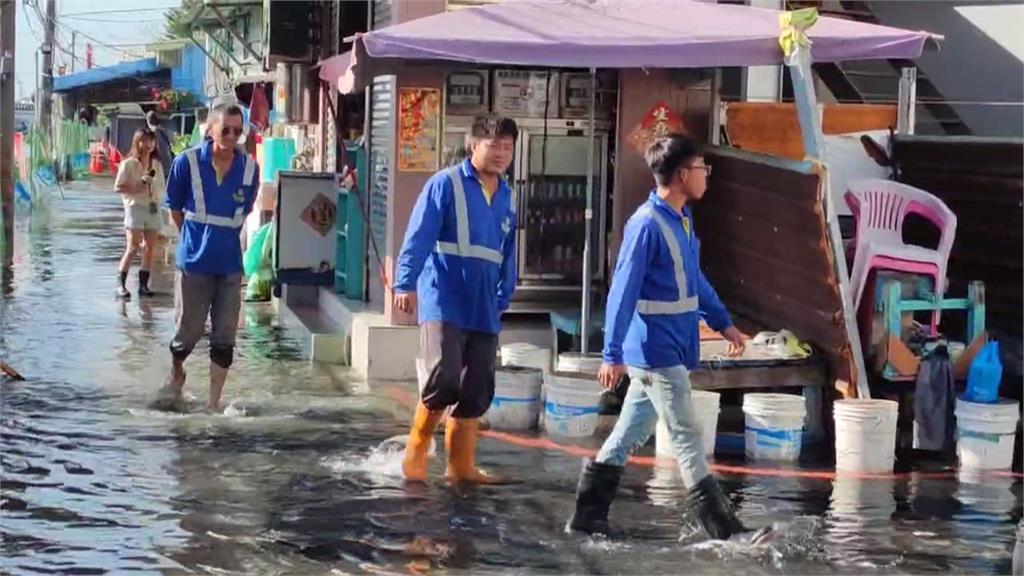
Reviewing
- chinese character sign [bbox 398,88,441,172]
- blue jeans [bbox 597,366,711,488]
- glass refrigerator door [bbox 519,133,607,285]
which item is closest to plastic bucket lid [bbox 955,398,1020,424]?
blue jeans [bbox 597,366,711,488]

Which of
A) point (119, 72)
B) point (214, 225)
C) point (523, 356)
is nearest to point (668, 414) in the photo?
point (523, 356)

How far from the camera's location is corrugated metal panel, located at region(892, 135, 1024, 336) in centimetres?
946

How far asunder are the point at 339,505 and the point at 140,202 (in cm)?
947

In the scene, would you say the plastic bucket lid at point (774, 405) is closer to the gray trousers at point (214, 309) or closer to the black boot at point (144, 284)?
the gray trousers at point (214, 309)

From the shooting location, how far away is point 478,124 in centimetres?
726

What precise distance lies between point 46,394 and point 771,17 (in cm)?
529

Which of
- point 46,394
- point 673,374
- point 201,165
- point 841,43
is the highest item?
point 841,43

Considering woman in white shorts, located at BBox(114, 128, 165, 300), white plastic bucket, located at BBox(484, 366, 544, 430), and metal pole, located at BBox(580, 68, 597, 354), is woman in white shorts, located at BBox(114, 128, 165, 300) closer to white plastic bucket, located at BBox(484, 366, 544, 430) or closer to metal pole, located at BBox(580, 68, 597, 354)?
metal pole, located at BBox(580, 68, 597, 354)

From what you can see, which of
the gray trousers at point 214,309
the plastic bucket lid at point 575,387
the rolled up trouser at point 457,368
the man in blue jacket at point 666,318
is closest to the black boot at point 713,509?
the man in blue jacket at point 666,318

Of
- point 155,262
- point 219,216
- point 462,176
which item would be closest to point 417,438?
point 462,176

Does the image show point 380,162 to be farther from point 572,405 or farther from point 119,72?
point 119,72

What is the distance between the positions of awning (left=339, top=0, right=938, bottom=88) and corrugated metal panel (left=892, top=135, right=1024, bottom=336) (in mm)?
903

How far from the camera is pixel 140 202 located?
52.0 feet

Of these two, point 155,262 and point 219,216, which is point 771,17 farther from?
point 155,262
